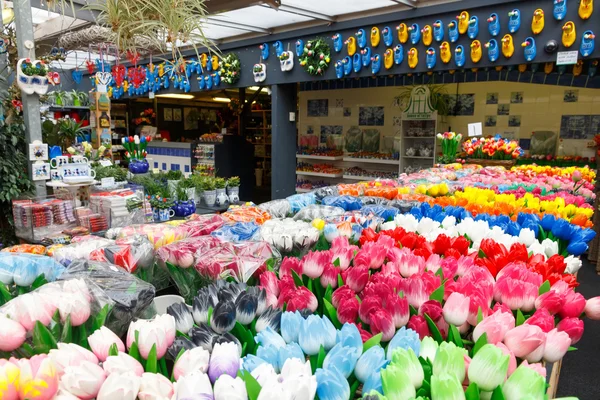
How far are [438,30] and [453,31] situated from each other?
18 cm

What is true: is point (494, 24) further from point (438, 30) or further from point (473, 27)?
point (438, 30)

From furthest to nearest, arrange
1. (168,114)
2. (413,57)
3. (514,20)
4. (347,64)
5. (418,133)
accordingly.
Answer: (168,114), (418,133), (347,64), (413,57), (514,20)

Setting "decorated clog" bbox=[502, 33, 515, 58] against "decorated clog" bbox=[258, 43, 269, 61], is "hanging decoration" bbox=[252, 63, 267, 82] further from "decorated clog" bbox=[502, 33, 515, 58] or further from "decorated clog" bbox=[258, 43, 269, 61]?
"decorated clog" bbox=[502, 33, 515, 58]

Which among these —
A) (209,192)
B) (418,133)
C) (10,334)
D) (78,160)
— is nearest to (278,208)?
(10,334)

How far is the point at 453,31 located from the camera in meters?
5.23

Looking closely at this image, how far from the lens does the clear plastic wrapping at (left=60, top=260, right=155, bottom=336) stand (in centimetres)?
97

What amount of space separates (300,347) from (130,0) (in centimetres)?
159

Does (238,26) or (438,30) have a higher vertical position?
(238,26)

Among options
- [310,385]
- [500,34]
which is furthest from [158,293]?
[500,34]

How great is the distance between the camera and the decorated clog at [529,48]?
4.78 metres

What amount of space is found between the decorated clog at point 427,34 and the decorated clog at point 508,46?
0.86 meters

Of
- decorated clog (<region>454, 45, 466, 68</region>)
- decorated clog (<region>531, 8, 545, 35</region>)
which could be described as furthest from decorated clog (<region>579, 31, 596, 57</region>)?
decorated clog (<region>454, 45, 466, 68</region>)

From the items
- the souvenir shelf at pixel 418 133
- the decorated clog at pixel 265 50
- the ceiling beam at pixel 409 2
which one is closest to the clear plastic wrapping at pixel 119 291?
the ceiling beam at pixel 409 2

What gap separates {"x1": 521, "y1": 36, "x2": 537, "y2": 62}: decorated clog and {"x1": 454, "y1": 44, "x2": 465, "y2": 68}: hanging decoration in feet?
2.12
